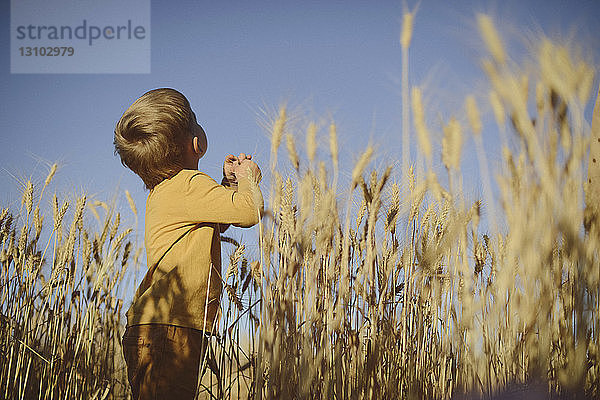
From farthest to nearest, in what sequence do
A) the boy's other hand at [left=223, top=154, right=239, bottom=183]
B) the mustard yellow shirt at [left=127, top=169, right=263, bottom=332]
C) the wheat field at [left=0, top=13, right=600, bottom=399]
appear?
the boy's other hand at [left=223, top=154, right=239, bottom=183] → the mustard yellow shirt at [left=127, top=169, right=263, bottom=332] → the wheat field at [left=0, top=13, right=600, bottom=399]

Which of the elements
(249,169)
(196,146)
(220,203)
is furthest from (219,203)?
(196,146)

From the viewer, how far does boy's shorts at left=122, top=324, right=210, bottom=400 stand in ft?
4.30

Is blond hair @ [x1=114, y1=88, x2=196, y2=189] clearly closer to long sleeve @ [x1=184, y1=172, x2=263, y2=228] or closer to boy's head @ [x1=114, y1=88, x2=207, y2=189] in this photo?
boy's head @ [x1=114, y1=88, x2=207, y2=189]

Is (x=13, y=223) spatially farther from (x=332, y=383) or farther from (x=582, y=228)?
(x=582, y=228)

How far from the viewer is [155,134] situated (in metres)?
1.50

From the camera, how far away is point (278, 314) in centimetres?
112

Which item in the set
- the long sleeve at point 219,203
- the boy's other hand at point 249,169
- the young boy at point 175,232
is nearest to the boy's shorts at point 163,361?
the young boy at point 175,232

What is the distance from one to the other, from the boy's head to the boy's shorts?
1.45 ft

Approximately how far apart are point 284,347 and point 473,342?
37cm

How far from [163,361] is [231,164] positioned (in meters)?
0.52

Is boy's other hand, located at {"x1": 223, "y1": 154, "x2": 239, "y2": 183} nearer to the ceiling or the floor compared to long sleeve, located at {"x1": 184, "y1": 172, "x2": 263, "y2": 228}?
nearer to the ceiling

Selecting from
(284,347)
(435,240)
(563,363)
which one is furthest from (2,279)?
(563,363)

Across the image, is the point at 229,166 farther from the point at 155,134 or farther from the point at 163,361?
the point at 163,361

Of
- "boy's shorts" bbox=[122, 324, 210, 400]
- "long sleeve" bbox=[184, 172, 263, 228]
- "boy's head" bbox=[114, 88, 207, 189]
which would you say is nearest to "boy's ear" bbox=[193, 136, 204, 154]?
"boy's head" bbox=[114, 88, 207, 189]
